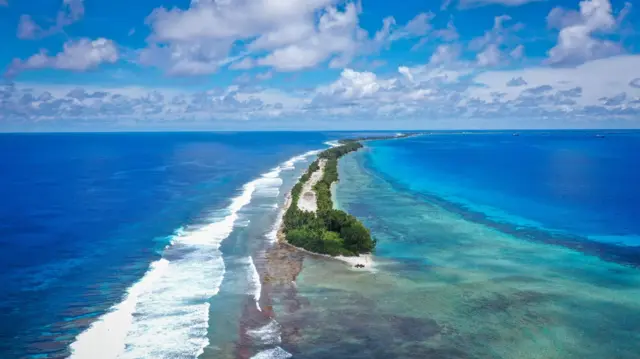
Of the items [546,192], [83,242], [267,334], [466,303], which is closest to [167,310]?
[267,334]

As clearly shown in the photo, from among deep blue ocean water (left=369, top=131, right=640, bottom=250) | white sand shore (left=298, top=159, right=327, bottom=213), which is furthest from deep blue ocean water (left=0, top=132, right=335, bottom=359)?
deep blue ocean water (left=369, top=131, right=640, bottom=250)

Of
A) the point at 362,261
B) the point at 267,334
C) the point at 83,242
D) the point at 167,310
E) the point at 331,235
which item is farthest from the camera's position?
the point at 83,242

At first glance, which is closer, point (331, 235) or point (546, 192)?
point (331, 235)

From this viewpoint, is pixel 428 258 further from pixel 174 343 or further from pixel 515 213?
pixel 515 213

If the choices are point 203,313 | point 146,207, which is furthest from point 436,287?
point 146,207

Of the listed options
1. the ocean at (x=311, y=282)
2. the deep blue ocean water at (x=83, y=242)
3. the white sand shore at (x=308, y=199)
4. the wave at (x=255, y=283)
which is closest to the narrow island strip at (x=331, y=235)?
the ocean at (x=311, y=282)

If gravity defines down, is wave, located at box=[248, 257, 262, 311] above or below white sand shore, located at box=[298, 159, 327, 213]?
below

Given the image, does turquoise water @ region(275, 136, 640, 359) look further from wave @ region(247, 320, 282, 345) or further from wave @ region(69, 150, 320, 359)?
wave @ region(69, 150, 320, 359)

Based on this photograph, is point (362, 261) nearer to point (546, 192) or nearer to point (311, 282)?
point (311, 282)
